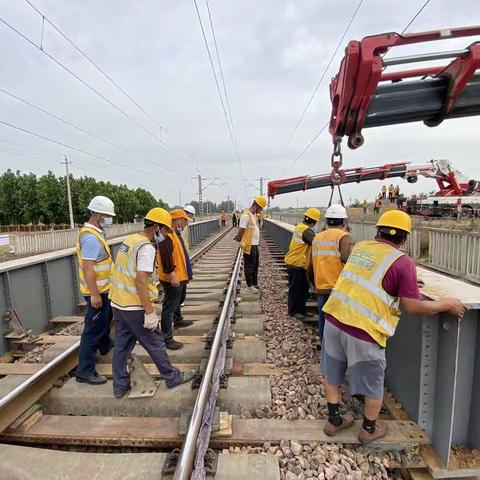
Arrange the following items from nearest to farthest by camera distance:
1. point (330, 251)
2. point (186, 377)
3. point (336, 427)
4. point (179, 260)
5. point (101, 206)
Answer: point (336, 427) → point (186, 377) → point (101, 206) → point (330, 251) → point (179, 260)

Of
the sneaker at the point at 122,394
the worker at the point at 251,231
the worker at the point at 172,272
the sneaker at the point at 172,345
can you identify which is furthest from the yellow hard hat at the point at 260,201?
the sneaker at the point at 122,394

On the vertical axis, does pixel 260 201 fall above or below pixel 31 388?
above

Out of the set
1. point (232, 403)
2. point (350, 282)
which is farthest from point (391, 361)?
point (232, 403)

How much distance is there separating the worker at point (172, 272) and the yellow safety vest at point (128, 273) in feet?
3.44

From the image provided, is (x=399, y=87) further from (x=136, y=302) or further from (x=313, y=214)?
(x=136, y=302)

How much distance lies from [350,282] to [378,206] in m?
22.4

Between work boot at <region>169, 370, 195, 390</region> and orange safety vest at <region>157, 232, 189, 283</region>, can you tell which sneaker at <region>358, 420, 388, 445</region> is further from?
orange safety vest at <region>157, 232, 189, 283</region>

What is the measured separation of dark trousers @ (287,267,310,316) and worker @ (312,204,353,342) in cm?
142

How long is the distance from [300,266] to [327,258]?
1651 mm

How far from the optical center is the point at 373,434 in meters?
2.67

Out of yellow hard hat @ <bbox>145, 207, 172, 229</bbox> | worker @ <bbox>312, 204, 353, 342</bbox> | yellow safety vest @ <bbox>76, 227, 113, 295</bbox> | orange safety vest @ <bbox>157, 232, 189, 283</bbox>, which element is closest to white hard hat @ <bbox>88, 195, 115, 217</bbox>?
yellow safety vest @ <bbox>76, 227, 113, 295</bbox>

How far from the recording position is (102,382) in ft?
11.9

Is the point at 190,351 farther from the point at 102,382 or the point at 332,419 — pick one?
the point at 332,419

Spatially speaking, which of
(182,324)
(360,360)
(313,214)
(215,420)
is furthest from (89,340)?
(313,214)
